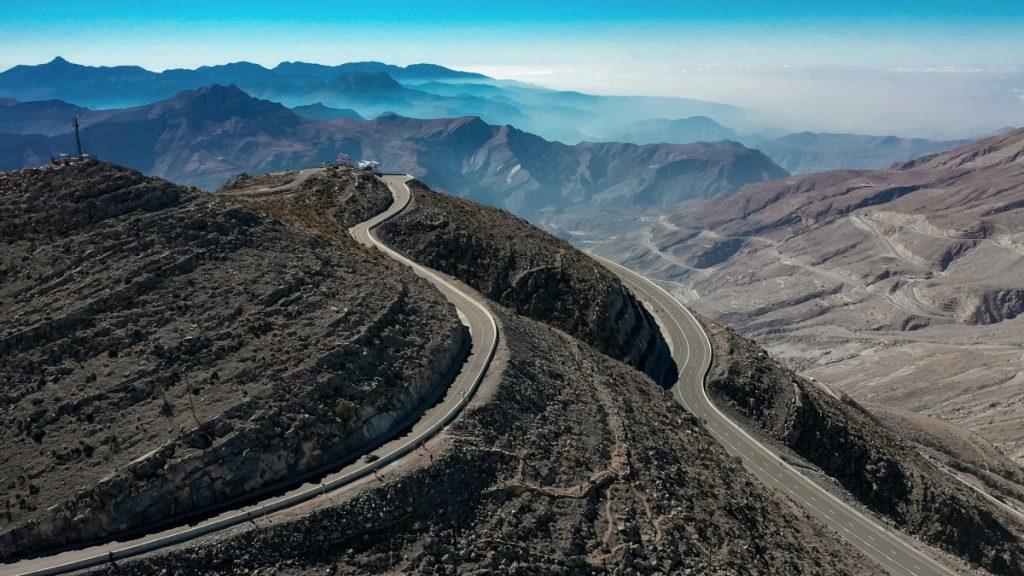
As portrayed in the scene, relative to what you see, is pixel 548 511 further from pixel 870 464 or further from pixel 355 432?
pixel 870 464

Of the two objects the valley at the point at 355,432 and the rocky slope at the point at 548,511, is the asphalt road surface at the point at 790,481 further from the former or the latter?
the rocky slope at the point at 548,511

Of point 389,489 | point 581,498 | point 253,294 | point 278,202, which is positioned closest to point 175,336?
point 253,294

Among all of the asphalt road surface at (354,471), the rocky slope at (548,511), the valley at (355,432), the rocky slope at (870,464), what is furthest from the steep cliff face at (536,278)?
the rocky slope at (548,511)

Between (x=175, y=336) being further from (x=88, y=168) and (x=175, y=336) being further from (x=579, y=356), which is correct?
(x=579, y=356)

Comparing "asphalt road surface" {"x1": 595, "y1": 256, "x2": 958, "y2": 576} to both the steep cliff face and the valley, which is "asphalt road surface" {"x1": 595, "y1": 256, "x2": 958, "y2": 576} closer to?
the valley

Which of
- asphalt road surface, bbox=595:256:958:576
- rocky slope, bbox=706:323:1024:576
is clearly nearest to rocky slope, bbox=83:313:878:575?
asphalt road surface, bbox=595:256:958:576

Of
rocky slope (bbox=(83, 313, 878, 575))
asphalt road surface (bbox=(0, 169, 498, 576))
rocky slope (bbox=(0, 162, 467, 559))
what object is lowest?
rocky slope (bbox=(83, 313, 878, 575))
